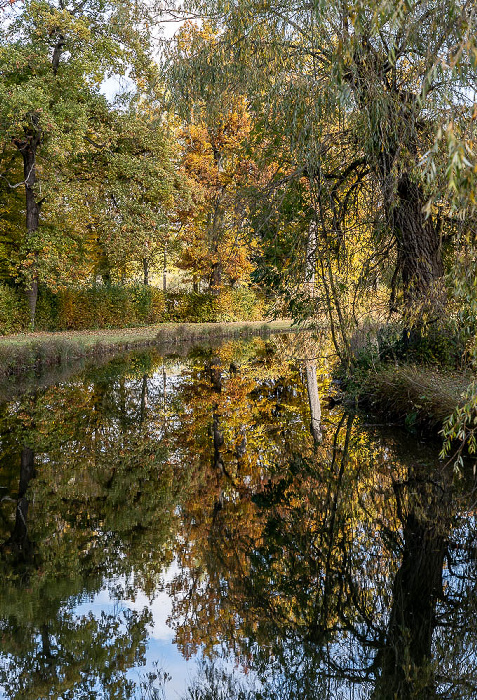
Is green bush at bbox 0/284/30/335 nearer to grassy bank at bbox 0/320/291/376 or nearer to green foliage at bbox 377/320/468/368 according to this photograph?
grassy bank at bbox 0/320/291/376

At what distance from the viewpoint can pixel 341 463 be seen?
7.40 metres

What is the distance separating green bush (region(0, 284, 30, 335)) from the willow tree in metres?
15.0

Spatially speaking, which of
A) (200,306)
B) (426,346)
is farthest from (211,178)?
(426,346)

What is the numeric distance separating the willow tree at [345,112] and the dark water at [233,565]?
1.86m

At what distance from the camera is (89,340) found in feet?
62.2

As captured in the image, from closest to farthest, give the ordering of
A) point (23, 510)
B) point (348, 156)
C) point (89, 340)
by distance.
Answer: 1. point (23, 510)
2. point (348, 156)
3. point (89, 340)

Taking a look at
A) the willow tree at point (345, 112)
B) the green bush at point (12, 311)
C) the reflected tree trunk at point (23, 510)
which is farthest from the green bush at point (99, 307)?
the willow tree at point (345, 112)

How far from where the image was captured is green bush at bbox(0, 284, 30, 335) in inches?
817

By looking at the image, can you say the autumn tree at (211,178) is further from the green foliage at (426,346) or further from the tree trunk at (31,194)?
the tree trunk at (31,194)

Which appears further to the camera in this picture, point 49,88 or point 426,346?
point 49,88

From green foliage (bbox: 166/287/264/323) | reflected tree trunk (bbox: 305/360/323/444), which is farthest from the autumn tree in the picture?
reflected tree trunk (bbox: 305/360/323/444)

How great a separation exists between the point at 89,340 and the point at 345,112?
13804mm

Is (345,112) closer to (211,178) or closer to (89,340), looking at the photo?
(89,340)

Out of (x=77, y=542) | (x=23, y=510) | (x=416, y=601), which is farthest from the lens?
(x=23, y=510)
